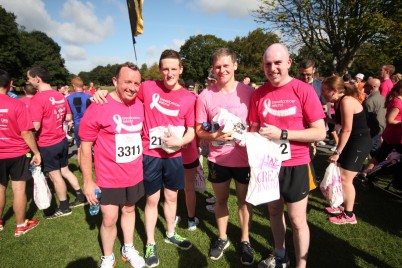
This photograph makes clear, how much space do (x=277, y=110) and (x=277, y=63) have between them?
42 centimetres

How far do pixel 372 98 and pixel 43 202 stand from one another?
721 centimetres

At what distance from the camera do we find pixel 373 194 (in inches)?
189

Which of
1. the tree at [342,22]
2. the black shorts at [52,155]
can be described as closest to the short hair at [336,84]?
the black shorts at [52,155]

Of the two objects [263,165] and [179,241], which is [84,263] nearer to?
[179,241]

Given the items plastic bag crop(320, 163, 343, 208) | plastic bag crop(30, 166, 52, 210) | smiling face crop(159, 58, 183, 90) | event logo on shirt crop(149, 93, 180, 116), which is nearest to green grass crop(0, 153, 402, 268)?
plastic bag crop(30, 166, 52, 210)

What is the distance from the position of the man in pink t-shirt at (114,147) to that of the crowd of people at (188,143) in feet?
0.03

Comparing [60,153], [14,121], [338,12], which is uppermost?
[338,12]

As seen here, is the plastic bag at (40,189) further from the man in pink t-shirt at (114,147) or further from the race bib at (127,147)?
the race bib at (127,147)

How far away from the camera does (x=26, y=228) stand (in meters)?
3.85

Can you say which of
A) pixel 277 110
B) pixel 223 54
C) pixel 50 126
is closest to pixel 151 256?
pixel 277 110

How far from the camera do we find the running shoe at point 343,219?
12.4ft

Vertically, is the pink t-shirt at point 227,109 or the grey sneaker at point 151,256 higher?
the pink t-shirt at point 227,109

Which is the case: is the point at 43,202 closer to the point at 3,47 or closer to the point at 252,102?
the point at 252,102

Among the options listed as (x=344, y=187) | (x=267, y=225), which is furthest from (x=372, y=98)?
(x=267, y=225)
